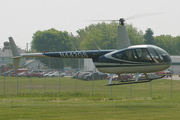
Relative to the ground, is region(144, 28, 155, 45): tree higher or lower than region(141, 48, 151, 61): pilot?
higher

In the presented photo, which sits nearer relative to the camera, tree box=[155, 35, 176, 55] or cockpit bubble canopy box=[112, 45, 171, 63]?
cockpit bubble canopy box=[112, 45, 171, 63]

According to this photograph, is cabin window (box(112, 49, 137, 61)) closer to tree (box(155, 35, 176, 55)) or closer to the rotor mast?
the rotor mast

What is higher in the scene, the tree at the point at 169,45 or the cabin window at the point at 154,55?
the tree at the point at 169,45

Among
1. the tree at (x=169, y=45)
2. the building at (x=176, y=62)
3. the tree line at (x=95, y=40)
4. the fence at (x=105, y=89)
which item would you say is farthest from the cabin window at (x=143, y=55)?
the tree at (x=169, y=45)

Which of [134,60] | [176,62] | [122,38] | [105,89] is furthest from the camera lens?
[176,62]

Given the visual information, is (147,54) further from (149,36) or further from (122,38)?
(149,36)

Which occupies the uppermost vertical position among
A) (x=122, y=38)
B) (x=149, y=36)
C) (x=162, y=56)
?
(x=149, y=36)

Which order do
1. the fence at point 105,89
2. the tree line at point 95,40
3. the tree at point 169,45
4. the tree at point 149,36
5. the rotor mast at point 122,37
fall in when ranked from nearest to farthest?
the rotor mast at point 122,37 → the fence at point 105,89 → the tree line at point 95,40 → the tree at point 149,36 → the tree at point 169,45

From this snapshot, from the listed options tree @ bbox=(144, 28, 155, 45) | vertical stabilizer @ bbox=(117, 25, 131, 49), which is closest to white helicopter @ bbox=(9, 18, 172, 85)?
vertical stabilizer @ bbox=(117, 25, 131, 49)

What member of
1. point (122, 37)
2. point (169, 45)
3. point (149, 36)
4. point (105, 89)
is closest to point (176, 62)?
point (149, 36)

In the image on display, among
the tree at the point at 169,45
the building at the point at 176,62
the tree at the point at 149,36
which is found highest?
the tree at the point at 149,36

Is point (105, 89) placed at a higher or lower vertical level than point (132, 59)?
lower

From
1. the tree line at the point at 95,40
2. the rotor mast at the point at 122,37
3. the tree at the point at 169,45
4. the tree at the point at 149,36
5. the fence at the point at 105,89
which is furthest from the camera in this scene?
the tree at the point at 169,45

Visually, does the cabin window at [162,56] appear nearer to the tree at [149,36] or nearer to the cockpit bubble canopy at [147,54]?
the cockpit bubble canopy at [147,54]
